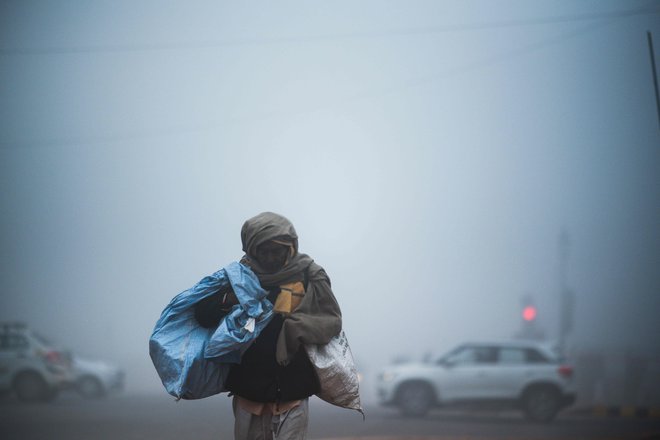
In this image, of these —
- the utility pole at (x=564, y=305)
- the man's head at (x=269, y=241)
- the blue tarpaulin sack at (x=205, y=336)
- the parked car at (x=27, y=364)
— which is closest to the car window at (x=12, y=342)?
the parked car at (x=27, y=364)

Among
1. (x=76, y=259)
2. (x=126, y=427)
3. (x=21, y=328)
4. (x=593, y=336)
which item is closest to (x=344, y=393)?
(x=126, y=427)

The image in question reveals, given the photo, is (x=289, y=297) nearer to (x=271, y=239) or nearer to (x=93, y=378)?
(x=271, y=239)

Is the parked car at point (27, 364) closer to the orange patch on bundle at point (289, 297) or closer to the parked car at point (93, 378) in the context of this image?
the parked car at point (93, 378)

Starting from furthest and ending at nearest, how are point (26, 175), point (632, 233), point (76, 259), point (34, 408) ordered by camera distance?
point (632, 233), point (76, 259), point (26, 175), point (34, 408)

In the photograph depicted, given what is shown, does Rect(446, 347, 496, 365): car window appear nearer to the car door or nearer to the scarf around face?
the car door

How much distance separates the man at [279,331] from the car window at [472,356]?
12.9 metres

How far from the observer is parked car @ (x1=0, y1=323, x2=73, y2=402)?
16.4 m

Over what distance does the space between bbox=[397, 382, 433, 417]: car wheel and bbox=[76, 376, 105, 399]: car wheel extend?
7.62 metres

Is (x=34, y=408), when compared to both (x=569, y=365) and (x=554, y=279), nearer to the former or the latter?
(x=569, y=365)

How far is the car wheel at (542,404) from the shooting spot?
629 inches

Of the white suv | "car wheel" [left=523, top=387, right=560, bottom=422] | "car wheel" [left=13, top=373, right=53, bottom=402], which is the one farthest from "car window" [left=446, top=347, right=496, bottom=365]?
"car wheel" [left=13, top=373, right=53, bottom=402]

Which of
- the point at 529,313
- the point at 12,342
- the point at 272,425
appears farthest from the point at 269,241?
the point at 529,313

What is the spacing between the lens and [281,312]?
153 inches

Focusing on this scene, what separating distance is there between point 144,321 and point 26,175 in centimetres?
973
